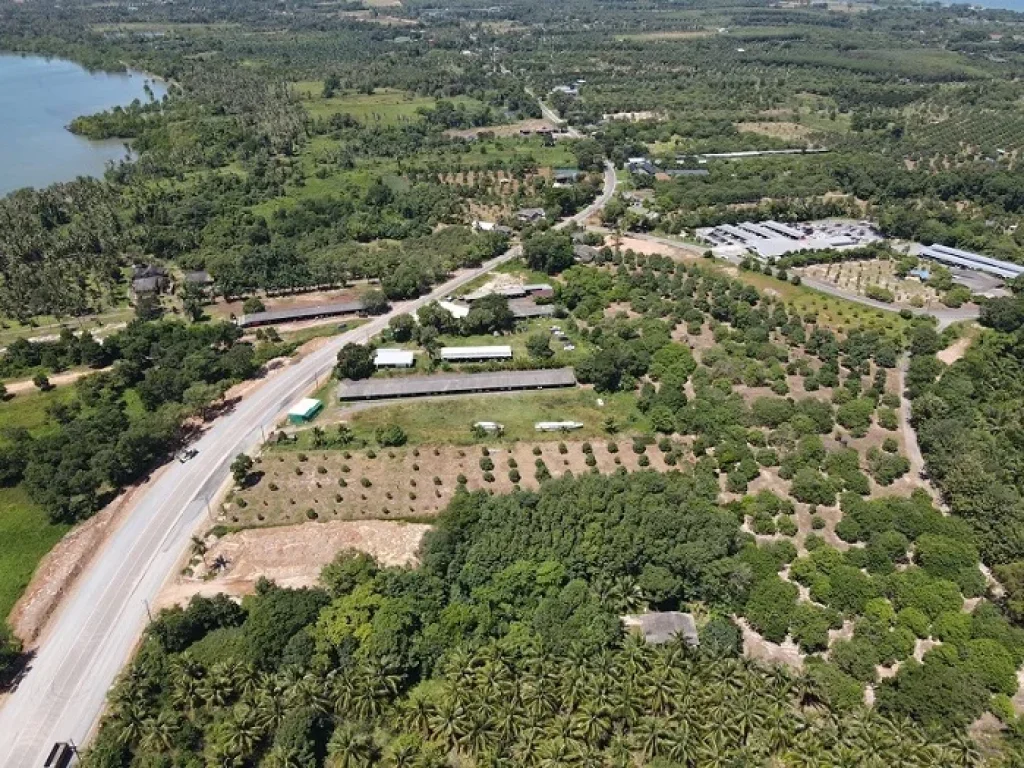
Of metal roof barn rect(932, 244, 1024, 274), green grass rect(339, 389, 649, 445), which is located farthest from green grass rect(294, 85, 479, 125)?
green grass rect(339, 389, 649, 445)

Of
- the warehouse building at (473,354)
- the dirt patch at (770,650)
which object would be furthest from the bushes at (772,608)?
the warehouse building at (473,354)

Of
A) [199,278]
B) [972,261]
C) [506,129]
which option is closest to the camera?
[199,278]

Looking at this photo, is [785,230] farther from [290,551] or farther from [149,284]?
[149,284]

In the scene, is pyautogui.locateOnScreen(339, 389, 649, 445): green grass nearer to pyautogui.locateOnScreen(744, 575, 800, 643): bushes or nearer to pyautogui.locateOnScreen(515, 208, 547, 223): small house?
pyautogui.locateOnScreen(744, 575, 800, 643): bushes

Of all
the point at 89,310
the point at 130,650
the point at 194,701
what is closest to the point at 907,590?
the point at 194,701

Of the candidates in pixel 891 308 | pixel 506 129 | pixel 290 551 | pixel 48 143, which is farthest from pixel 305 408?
pixel 48 143

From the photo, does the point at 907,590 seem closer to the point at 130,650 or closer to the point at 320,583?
the point at 320,583

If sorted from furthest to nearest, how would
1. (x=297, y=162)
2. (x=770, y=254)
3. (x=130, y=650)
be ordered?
(x=297, y=162), (x=770, y=254), (x=130, y=650)

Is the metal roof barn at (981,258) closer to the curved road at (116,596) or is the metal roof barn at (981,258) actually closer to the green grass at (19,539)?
the curved road at (116,596)
